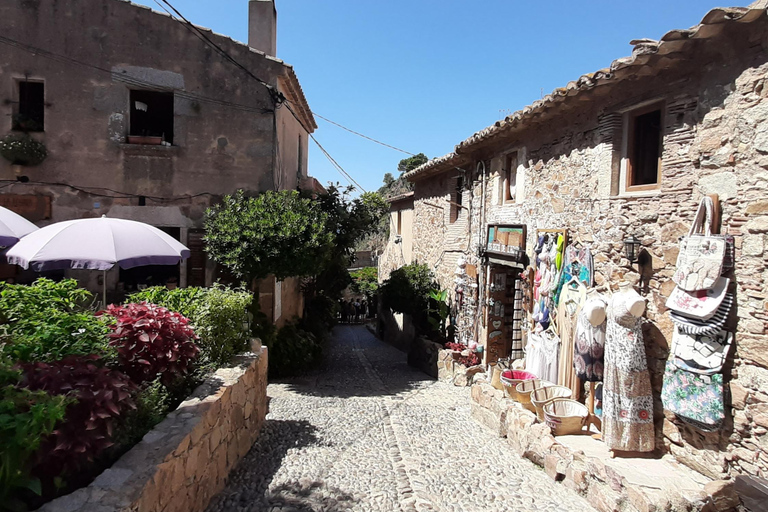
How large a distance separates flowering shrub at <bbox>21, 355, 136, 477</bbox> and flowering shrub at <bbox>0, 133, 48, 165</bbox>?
8804 mm

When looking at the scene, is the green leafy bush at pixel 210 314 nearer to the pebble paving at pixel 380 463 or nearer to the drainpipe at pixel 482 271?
the pebble paving at pixel 380 463

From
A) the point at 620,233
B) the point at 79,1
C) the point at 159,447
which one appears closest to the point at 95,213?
the point at 79,1

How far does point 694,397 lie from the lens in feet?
15.6

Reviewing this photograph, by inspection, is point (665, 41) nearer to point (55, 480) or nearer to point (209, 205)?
point (55, 480)

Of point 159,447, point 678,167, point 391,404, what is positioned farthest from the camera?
point 391,404

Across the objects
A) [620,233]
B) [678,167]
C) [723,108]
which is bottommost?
[620,233]

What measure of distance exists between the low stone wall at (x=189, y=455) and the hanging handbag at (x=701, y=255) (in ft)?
15.4

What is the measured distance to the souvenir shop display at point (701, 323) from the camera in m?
4.53

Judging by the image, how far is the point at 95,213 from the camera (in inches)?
398

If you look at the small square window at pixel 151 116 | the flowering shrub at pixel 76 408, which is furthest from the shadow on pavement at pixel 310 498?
the small square window at pixel 151 116

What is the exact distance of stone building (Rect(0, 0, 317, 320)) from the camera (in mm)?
9961

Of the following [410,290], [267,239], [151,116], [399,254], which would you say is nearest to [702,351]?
[267,239]

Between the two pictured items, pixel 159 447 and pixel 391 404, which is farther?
pixel 391 404

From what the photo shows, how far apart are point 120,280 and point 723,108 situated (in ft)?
34.9
